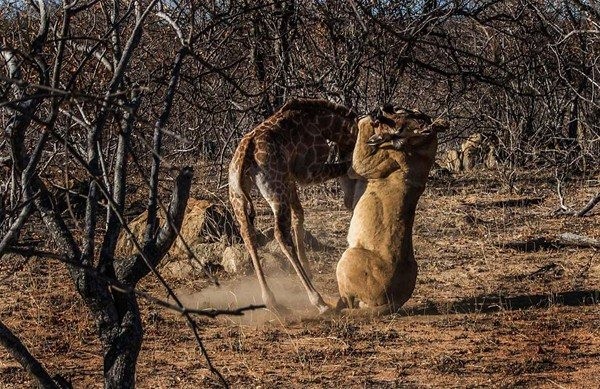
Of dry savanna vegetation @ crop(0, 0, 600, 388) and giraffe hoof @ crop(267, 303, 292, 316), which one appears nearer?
dry savanna vegetation @ crop(0, 0, 600, 388)

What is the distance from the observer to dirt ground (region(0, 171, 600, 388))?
6.26m

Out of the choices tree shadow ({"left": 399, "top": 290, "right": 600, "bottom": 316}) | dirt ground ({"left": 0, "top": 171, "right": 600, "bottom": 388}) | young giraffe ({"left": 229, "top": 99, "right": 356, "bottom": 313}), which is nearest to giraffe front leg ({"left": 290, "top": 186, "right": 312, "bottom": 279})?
young giraffe ({"left": 229, "top": 99, "right": 356, "bottom": 313})

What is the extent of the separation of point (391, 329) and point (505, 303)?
1.20 meters

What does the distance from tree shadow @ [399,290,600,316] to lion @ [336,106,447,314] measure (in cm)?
44

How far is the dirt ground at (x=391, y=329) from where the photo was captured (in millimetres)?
6258

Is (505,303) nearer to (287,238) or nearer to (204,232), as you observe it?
(287,238)

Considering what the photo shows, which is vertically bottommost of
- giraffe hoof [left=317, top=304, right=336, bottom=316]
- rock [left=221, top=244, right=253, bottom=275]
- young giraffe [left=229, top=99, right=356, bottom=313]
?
giraffe hoof [left=317, top=304, right=336, bottom=316]

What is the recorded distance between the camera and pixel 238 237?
1040 cm

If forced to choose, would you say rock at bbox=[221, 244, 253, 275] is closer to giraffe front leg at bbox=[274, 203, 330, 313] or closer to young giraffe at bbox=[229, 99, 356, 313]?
young giraffe at bbox=[229, 99, 356, 313]

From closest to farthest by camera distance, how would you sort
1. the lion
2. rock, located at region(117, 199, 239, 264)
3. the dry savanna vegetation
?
the dry savanna vegetation < the lion < rock, located at region(117, 199, 239, 264)

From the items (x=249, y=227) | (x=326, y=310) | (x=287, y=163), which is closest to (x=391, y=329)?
(x=326, y=310)

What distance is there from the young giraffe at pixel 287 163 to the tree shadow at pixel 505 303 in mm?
911

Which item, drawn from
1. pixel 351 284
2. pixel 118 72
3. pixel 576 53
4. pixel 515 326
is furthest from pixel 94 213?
pixel 576 53

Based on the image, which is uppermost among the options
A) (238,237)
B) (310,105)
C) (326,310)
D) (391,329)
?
(310,105)
